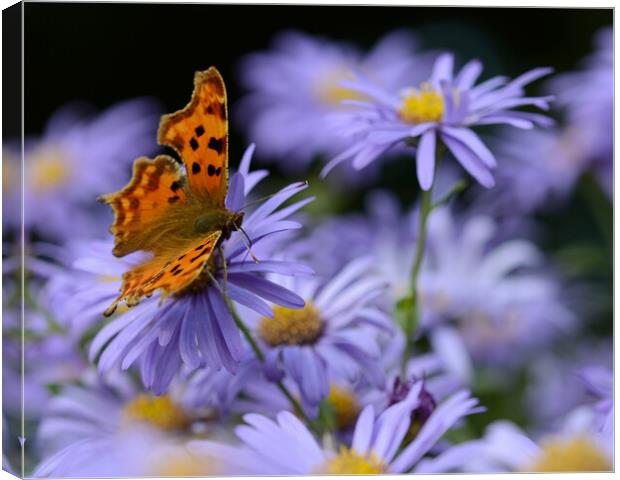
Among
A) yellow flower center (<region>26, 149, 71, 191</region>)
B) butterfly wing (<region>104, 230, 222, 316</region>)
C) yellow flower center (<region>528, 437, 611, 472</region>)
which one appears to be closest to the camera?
butterfly wing (<region>104, 230, 222, 316</region>)

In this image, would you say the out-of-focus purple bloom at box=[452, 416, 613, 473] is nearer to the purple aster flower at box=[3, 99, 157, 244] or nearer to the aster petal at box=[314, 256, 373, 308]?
the aster petal at box=[314, 256, 373, 308]

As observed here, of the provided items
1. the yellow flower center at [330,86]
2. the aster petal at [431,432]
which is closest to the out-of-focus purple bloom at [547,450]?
the aster petal at [431,432]

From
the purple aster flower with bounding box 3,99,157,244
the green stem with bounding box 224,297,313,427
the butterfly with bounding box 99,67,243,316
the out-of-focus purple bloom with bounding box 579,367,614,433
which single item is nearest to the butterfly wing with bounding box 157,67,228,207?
the butterfly with bounding box 99,67,243,316

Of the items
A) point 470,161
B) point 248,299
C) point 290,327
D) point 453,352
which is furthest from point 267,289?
point 453,352

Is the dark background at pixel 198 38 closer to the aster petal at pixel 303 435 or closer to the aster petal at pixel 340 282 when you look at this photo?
the aster petal at pixel 340 282

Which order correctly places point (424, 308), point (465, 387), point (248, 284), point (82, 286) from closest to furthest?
point (248, 284)
point (82, 286)
point (465, 387)
point (424, 308)

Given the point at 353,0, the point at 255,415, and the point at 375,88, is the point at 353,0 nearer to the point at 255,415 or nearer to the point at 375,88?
the point at 375,88

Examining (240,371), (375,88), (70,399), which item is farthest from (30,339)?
(375,88)
